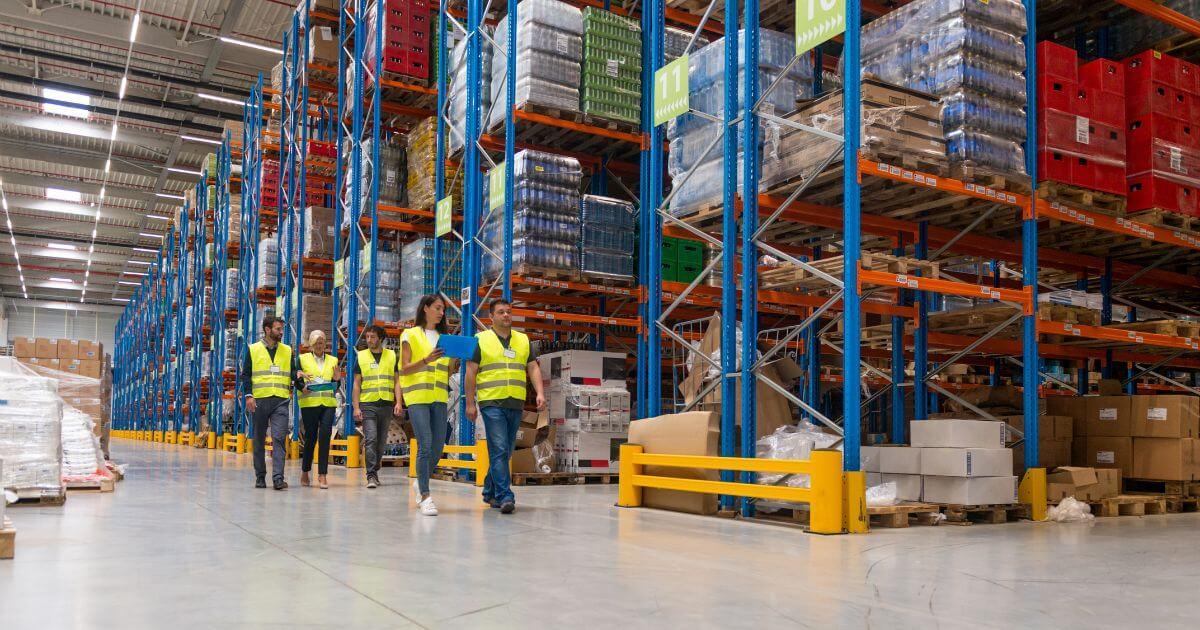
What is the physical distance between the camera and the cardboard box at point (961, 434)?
269 inches

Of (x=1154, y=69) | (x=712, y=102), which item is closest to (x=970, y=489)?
(x=712, y=102)

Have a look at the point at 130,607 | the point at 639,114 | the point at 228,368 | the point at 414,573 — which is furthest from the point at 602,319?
the point at 228,368

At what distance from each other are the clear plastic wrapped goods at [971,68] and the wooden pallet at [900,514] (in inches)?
100

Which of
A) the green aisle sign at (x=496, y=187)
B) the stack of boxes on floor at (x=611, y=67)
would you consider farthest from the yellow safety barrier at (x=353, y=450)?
the stack of boxes on floor at (x=611, y=67)

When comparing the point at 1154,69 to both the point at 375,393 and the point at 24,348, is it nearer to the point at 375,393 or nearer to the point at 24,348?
the point at 375,393

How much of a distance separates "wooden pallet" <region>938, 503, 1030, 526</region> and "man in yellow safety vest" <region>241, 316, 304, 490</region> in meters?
5.99

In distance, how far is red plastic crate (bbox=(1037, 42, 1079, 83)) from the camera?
7.84m

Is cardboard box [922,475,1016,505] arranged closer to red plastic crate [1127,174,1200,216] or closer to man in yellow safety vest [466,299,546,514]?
man in yellow safety vest [466,299,546,514]

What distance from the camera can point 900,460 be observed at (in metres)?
7.20

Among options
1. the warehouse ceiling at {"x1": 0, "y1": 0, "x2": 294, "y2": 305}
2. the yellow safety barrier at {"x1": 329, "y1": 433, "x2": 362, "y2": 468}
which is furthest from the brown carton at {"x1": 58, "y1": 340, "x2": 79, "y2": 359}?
the warehouse ceiling at {"x1": 0, "y1": 0, "x2": 294, "y2": 305}

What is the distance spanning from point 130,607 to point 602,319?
8.35 meters

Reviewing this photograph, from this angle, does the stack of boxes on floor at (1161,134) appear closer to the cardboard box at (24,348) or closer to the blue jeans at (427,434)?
the blue jeans at (427,434)

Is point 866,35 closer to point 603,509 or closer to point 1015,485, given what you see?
point 1015,485

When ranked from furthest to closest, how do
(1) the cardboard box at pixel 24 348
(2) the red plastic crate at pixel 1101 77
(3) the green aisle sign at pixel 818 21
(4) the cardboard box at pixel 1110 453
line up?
1. (1) the cardboard box at pixel 24 348
2. (4) the cardboard box at pixel 1110 453
3. (2) the red plastic crate at pixel 1101 77
4. (3) the green aisle sign at pixel 818 21
